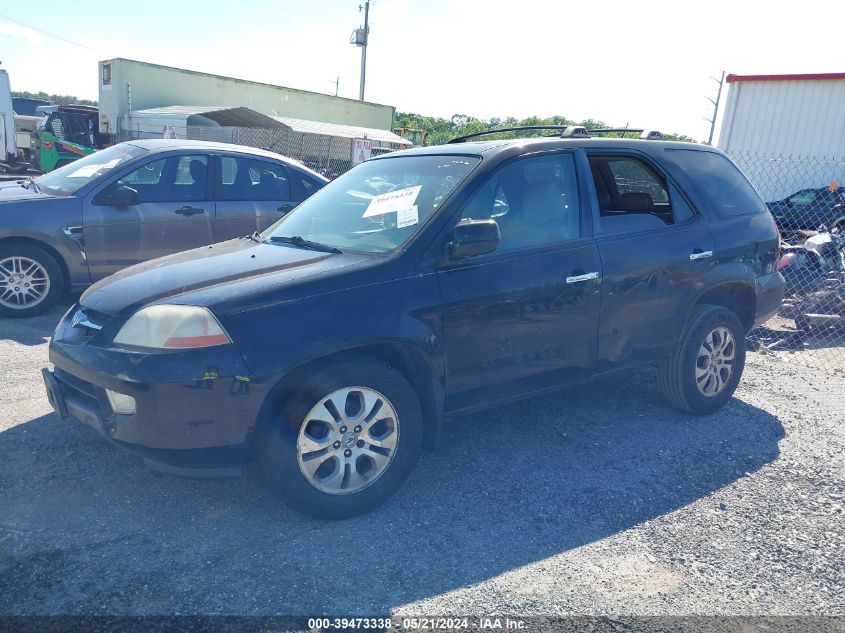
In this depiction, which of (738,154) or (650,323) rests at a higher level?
(738,154)

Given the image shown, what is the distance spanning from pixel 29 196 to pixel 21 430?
3.34 metres

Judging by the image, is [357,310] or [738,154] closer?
[357,310]

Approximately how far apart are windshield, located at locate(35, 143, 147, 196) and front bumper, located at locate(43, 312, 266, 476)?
4295mm

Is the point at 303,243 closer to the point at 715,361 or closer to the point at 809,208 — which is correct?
the point at 715,361

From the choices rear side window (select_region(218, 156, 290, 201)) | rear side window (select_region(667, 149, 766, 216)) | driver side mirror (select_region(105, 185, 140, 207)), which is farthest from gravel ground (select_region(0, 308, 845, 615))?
rear side window (select_region(218, 156, 290, 201))

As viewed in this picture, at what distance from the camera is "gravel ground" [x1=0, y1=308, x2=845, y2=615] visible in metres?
2.86

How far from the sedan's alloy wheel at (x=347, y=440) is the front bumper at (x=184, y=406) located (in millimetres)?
289

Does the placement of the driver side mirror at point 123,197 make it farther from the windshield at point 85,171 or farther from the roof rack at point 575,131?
the roof rack at point 575,131

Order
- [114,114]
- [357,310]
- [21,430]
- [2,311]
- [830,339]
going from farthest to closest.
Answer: [114,114] → [830,339] → [2,311] → [21,430] → [357,310]

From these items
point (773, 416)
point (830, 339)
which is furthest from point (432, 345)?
point (830, 339)

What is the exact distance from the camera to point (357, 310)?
331 cm

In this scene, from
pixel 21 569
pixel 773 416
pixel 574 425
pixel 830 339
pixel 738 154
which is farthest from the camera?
pixel 738 154

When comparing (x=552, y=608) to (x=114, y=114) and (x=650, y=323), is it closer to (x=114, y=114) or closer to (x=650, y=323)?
(x=650, y=323)

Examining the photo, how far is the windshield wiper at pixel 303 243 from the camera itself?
3.80 meters
